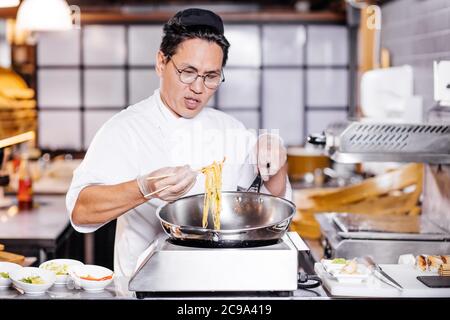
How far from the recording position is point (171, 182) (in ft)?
7.37

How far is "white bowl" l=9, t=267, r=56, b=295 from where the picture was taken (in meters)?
2.35

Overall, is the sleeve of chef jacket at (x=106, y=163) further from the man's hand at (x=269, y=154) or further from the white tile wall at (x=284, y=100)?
the white tile wall at (x=284, y=100)

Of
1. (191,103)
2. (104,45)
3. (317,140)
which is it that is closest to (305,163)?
(104,45)

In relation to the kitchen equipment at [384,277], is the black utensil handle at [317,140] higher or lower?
higher

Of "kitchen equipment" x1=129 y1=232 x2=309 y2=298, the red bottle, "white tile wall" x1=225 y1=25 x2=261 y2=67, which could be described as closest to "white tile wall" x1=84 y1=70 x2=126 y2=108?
"white tile wall" x1=225 y1=25 x2=261 y2=67

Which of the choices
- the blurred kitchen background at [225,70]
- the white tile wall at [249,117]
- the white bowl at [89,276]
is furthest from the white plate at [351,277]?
the white tile wall at [249,117]

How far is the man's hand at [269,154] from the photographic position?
2592 mm

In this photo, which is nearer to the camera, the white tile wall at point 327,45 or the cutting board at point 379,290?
the cutting board at point 379,290

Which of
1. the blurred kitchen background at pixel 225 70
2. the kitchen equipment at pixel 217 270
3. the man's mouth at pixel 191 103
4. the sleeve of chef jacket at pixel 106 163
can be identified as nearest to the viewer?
the kitchen equipment at pixel 217 270

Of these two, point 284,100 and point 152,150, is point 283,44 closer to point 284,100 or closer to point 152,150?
point 284,100

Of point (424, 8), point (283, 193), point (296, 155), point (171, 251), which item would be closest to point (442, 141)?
point (283, 193)

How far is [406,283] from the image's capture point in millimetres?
2441

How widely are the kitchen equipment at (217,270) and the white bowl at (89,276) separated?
0.62 ft

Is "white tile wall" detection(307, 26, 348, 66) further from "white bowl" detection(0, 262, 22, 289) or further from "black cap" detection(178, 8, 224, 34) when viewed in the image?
"white bowl" detection(0, 262, 22, 289)
